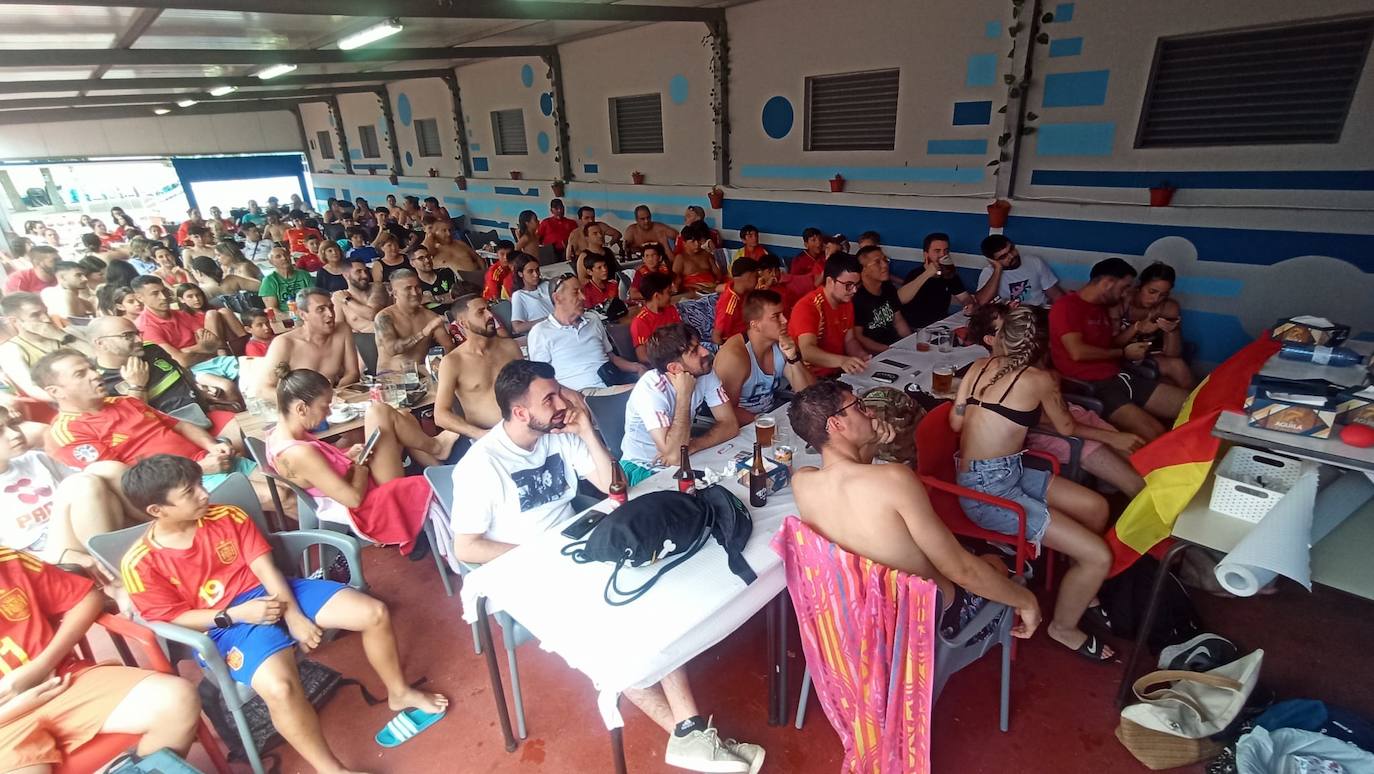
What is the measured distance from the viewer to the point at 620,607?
1.94 metres

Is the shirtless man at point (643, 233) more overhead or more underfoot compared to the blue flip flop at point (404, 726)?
more overhead

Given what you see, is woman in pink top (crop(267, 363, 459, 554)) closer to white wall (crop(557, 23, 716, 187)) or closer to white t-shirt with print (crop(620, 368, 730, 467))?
white t-shirt with print (crop(620, 368, 730, 467))

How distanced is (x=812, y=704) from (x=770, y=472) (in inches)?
38.9

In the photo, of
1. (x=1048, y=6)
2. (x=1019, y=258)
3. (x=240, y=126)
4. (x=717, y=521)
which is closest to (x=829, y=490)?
Answer: (x=717, y=521)

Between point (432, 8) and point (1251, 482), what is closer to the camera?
point (1251, 482)

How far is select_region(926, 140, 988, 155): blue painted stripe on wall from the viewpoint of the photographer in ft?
20.2

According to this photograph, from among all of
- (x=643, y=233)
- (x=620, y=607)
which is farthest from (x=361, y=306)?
(x=620, y=607)

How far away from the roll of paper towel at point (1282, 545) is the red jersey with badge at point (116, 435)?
4.24 meters

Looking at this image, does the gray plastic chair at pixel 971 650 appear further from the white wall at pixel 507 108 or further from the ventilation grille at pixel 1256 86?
the white wall at pixel 507 108

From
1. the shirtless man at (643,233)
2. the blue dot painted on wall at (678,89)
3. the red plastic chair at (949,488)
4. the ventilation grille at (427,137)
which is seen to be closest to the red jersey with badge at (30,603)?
the red plastic chair at (949,488)

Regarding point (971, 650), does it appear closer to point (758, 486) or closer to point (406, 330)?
point (758, 486)

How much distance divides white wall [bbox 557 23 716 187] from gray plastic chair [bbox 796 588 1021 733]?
743cm

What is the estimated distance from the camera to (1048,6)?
5434 mm

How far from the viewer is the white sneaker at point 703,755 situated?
233 cm
